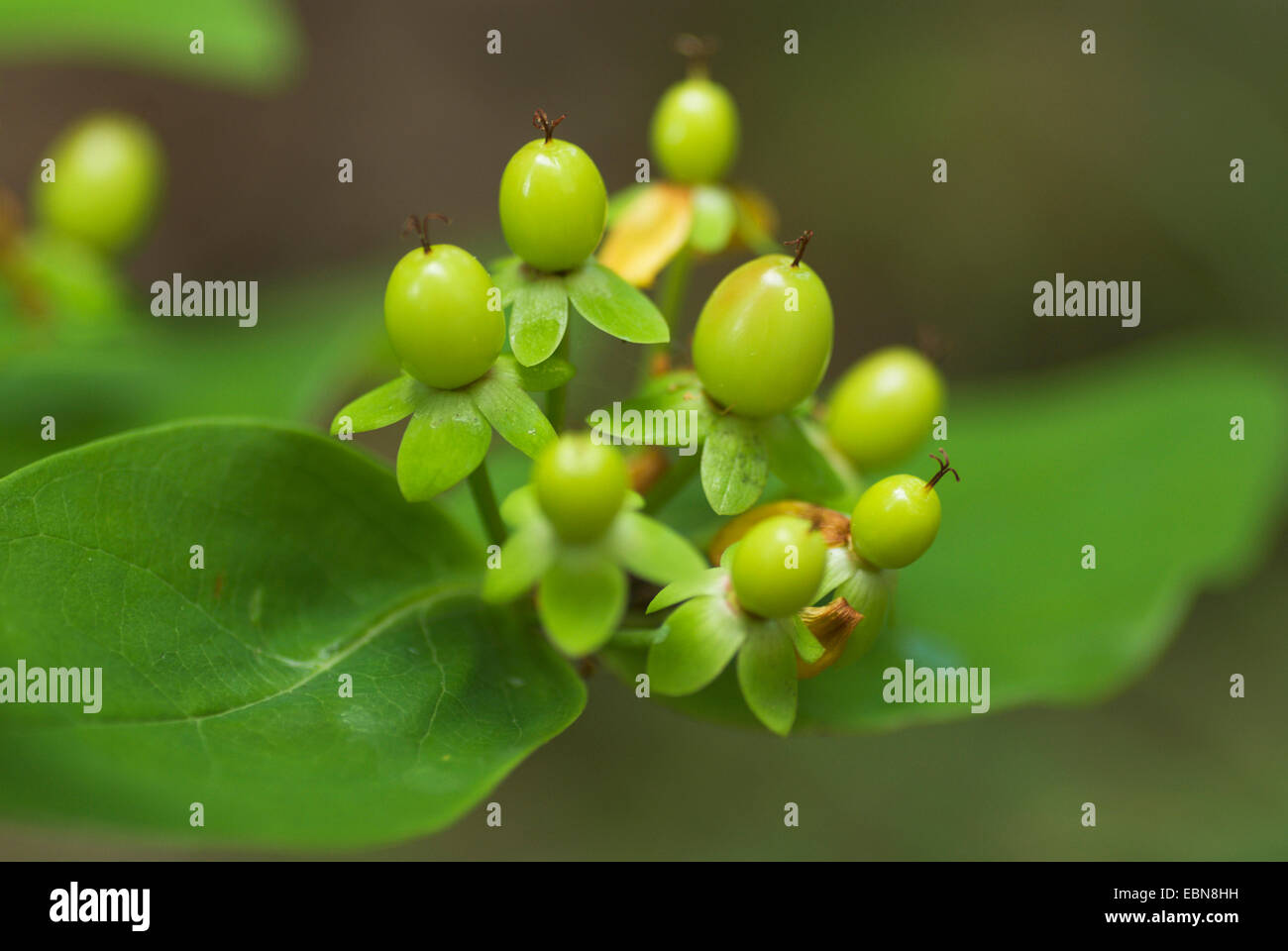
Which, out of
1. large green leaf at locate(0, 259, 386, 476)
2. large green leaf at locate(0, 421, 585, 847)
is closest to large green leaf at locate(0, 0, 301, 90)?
large green leaf at locate(0, 259, 386, 476)

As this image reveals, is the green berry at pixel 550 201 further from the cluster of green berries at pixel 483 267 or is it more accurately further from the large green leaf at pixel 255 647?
the large green leaf at pixel 255 647

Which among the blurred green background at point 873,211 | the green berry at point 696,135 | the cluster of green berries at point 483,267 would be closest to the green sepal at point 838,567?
the cluster of green berries at point 483,267

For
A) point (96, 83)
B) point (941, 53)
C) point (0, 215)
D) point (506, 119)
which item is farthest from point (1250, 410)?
point (96, 83)

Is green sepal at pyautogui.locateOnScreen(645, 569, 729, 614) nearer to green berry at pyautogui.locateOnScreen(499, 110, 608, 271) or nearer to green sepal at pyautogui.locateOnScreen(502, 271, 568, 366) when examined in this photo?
green sepal at pyautogui.locateOnScreen(502, 271, 568, 366)

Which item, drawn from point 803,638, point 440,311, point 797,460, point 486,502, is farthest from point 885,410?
point 440,311

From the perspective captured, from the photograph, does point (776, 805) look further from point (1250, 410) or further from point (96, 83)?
point (96, 83)

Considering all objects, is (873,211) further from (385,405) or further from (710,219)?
(385,405)
